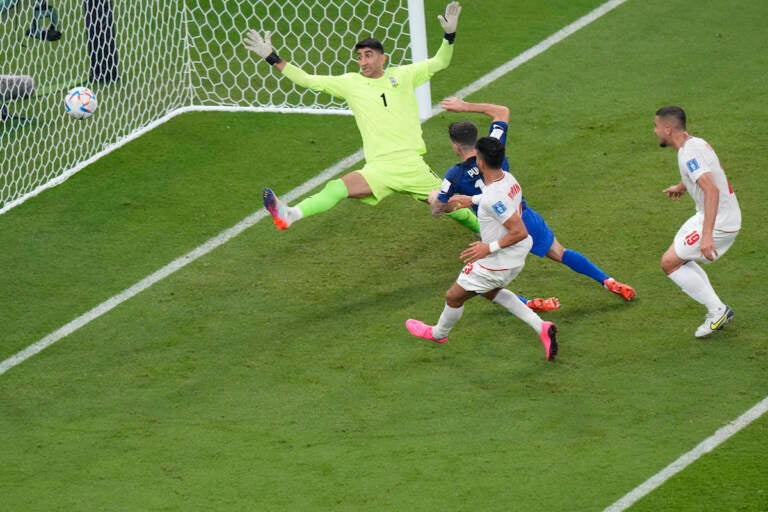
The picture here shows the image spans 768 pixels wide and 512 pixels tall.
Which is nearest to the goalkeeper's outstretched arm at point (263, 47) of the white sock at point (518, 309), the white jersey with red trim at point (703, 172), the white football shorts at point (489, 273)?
the white football shorts at point (489, 273)

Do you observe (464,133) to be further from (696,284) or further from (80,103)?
(80,103)

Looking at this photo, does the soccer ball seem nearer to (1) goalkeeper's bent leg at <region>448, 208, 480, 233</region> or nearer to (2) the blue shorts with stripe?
(1) goalkeeper's bent leg at <region>448, 208, 480, 233</region>

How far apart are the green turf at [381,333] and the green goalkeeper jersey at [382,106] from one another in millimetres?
911

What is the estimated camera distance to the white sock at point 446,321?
955 cm

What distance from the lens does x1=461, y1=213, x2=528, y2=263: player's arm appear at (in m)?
9.06

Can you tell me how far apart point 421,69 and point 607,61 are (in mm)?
3557

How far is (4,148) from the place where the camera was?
42.6 feet

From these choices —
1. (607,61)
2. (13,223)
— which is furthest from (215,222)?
(607,61)

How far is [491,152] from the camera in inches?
354

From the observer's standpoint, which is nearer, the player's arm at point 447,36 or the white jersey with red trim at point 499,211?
the white jersey with red trim at point 499,211

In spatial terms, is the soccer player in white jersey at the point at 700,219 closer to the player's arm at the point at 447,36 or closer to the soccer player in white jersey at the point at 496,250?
the soccer player in white jersey at the point at 496,250

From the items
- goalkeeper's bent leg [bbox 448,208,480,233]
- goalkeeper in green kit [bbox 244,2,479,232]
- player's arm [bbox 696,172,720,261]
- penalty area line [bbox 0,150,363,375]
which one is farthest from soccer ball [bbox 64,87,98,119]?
player's arm [bbox 696,172,720,261]

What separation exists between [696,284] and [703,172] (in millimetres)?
801

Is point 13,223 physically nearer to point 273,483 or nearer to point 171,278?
point 171,278
